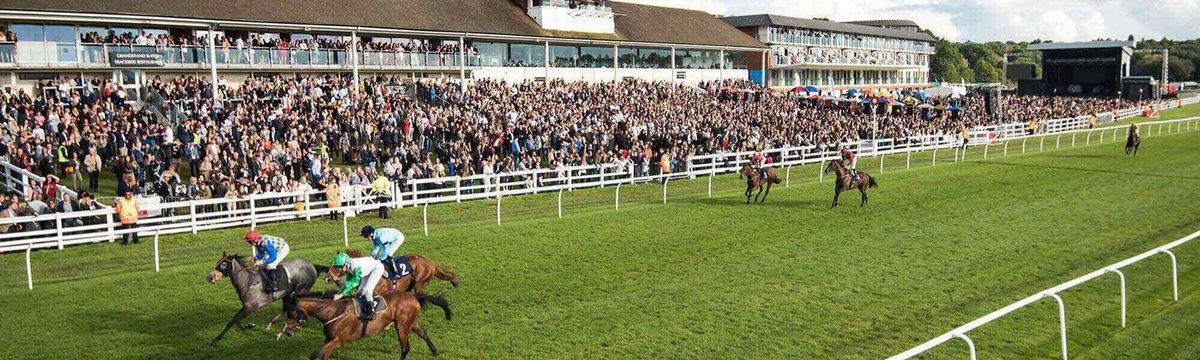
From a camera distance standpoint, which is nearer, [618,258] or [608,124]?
[618,258]

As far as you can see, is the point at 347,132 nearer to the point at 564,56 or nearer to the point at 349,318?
the point at 349,318

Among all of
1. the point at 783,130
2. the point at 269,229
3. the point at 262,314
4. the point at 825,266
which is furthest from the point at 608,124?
the point at 262,314

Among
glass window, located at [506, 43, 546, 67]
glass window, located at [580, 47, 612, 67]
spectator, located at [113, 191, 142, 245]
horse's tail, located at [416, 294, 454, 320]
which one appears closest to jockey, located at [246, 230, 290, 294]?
horse's tail, located at [416, 294, 454, 320]

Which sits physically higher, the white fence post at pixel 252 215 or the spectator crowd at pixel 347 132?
the spectator crowd at pixel 347 132

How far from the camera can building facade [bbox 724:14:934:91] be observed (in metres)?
61.6

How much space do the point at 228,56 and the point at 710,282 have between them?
72.8 ft

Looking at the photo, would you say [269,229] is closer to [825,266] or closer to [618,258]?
[618,258]

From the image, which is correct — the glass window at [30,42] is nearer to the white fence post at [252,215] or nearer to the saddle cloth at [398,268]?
the white fence post at [252,215]

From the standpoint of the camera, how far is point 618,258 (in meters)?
15.0

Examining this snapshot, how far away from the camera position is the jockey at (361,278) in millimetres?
9281

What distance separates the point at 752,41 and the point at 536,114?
28925 mm

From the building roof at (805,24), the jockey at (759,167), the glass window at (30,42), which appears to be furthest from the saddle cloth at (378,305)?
the building roof at (805,24)

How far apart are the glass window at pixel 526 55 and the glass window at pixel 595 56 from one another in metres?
2.70

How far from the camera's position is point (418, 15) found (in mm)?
35812
